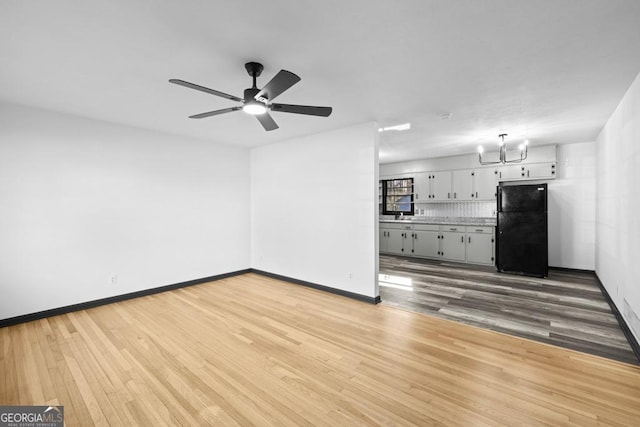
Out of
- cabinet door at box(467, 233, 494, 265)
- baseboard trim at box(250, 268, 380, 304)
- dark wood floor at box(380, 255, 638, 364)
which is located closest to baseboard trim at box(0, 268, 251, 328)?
baseboard trim at box(250, 268, 380, 304)

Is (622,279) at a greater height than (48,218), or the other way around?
(48,218)

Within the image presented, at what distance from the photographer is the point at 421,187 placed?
7168 millimetres

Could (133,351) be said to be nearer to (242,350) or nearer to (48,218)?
(242,350)

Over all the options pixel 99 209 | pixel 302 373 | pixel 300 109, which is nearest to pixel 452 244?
pixel 302 373

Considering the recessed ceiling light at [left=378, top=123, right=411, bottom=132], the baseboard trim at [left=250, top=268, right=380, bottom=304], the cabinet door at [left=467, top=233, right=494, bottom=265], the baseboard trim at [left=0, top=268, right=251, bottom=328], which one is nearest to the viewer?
the baseboard trim at [left=0, top=268, right=251, bottom=328]

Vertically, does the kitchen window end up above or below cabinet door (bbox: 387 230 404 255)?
above

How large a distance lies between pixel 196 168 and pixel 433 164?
555 cm

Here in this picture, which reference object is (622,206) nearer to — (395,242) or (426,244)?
(426,244)

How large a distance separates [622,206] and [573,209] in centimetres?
279

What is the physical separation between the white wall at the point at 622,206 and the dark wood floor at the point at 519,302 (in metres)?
0.28

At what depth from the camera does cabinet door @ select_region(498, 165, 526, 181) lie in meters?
5.83

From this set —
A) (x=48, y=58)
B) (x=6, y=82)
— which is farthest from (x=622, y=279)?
(x=6, y=82)

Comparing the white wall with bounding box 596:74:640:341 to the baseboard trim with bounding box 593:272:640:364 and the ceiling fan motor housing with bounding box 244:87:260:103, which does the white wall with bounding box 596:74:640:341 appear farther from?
the ceiling fan motor housing with bounding box 244:87:260:103

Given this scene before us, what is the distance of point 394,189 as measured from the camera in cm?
784
